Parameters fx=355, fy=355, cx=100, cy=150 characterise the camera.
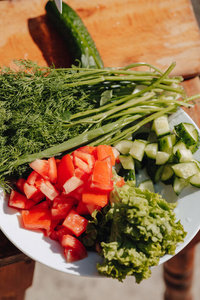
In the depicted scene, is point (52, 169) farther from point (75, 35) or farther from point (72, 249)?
point (75, 35)

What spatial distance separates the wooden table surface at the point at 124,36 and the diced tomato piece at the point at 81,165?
0.92 m

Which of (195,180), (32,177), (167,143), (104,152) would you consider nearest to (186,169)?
(195,180)

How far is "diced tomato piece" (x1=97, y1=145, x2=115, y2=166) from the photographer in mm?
1869

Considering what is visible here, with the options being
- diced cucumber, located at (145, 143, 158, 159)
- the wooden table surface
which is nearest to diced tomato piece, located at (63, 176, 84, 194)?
diced cucumber, located at (145, 143, 158, 159)

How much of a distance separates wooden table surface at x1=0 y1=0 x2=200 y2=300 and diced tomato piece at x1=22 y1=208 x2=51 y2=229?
2.60 ft

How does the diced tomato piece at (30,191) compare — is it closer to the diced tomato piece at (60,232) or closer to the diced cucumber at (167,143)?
the diced tomato piece at (60,232)

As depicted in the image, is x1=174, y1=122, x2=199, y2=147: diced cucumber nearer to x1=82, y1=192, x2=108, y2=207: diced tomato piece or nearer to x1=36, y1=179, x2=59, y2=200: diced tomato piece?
x1=82, y1=192, x2=108, y2=207: diced tomato piece

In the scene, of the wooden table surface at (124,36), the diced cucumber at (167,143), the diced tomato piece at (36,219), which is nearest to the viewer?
the diced tomato piece at (36,219)

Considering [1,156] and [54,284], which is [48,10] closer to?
[1,156]

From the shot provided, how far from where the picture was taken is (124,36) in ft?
8.70

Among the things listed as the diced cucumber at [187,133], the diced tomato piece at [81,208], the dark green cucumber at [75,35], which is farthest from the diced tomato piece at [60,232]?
the dark green cucumber at [75,35]

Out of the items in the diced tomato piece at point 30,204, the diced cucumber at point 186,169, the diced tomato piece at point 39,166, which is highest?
the diced tomato piece at point 39,166

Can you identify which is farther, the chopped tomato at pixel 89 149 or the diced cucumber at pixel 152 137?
the diced cucumber at pixel 152 137

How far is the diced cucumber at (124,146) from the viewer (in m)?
2.07
